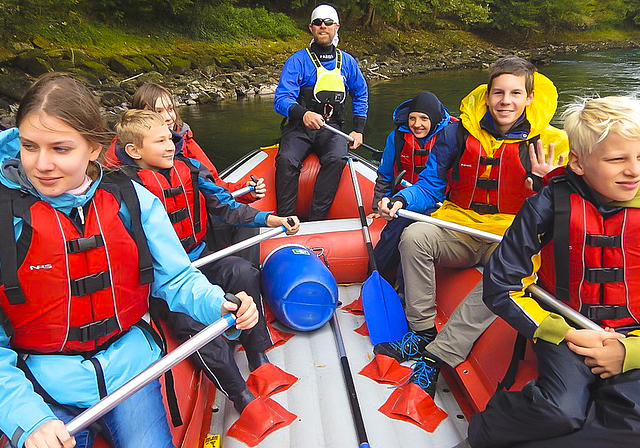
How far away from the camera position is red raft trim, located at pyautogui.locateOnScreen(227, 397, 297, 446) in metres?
1.76

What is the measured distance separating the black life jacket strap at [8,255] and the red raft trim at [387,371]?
1339 mm

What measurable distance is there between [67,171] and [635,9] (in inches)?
1289

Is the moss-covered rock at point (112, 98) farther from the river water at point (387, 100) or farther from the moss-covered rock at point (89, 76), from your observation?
the river water at point (387, 100)

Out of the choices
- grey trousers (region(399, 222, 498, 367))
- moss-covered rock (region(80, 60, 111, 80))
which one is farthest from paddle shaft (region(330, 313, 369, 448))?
moss-covered rock (region(80, 60, 111, 80))

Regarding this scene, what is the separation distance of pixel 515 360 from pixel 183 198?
4.67 ft

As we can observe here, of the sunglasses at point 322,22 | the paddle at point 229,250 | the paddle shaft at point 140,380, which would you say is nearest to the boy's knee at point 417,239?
the paddle at point 229,250

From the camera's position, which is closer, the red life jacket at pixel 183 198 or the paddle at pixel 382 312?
the red life jacket at pixel 183 198

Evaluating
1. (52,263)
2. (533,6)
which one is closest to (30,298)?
(52,263)

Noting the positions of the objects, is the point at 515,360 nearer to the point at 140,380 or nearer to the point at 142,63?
the point at 140,380

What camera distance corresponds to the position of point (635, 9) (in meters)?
26.7

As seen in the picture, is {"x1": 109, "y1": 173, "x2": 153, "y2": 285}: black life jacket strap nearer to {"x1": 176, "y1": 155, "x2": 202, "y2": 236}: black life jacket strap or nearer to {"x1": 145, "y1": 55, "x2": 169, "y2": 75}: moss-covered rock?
{"x1": 176, "y1": 155, "x2": 202, "y2": 236}: black life jacket strap

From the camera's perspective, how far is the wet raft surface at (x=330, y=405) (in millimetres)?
1756

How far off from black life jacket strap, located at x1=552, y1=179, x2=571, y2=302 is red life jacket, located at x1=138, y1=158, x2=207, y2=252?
1423 millimetres

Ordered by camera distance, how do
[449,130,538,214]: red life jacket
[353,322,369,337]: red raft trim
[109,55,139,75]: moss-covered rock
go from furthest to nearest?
1. [109,55,139,75]: moss-covered rock
2. [353,322,369,337]: red raft trim
3. [449,130,538,214]: red life jacket
